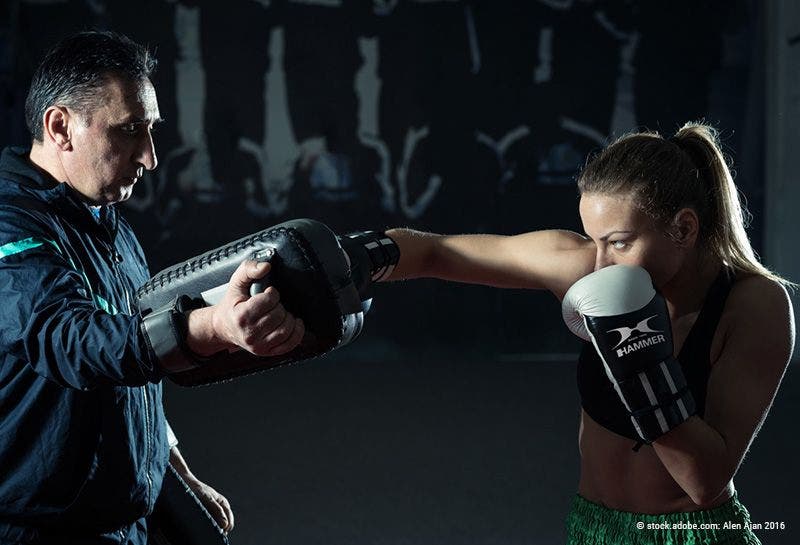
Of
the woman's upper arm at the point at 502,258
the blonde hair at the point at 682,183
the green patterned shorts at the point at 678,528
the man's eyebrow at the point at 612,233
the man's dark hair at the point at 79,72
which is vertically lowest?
the green patterned shorts at the point at 678,528

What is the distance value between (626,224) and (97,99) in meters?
1.00

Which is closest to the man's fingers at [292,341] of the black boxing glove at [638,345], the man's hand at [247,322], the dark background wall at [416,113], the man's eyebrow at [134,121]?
the man's hand at [247,322]

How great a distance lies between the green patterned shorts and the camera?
1.72m

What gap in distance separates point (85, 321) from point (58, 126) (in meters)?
0.56

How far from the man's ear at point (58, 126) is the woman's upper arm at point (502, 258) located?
0.66 meters

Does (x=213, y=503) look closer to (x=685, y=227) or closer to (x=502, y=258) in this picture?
(x=502, y=258)

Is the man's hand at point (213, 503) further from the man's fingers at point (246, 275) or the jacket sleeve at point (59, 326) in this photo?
the man's fingers at point (246, 275)

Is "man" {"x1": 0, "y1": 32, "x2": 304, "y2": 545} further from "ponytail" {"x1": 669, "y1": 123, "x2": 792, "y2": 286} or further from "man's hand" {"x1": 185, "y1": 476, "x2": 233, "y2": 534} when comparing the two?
"ponytail" {"x1": 669, "y1": 123, "x2": 792, "y2": 286}

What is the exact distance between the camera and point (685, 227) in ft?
5.57

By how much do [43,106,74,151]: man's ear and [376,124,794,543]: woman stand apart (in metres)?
0.69

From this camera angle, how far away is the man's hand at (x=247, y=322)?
1.25 metres

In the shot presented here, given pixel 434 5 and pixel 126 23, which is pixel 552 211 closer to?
pixel 434 5

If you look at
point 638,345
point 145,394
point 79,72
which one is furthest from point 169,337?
point 638,345

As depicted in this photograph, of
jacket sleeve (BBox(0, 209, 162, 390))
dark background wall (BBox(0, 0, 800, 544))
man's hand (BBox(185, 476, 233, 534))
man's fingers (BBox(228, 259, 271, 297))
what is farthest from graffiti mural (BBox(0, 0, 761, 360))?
man's fingers (BBox(228, 259, 271, 297))
